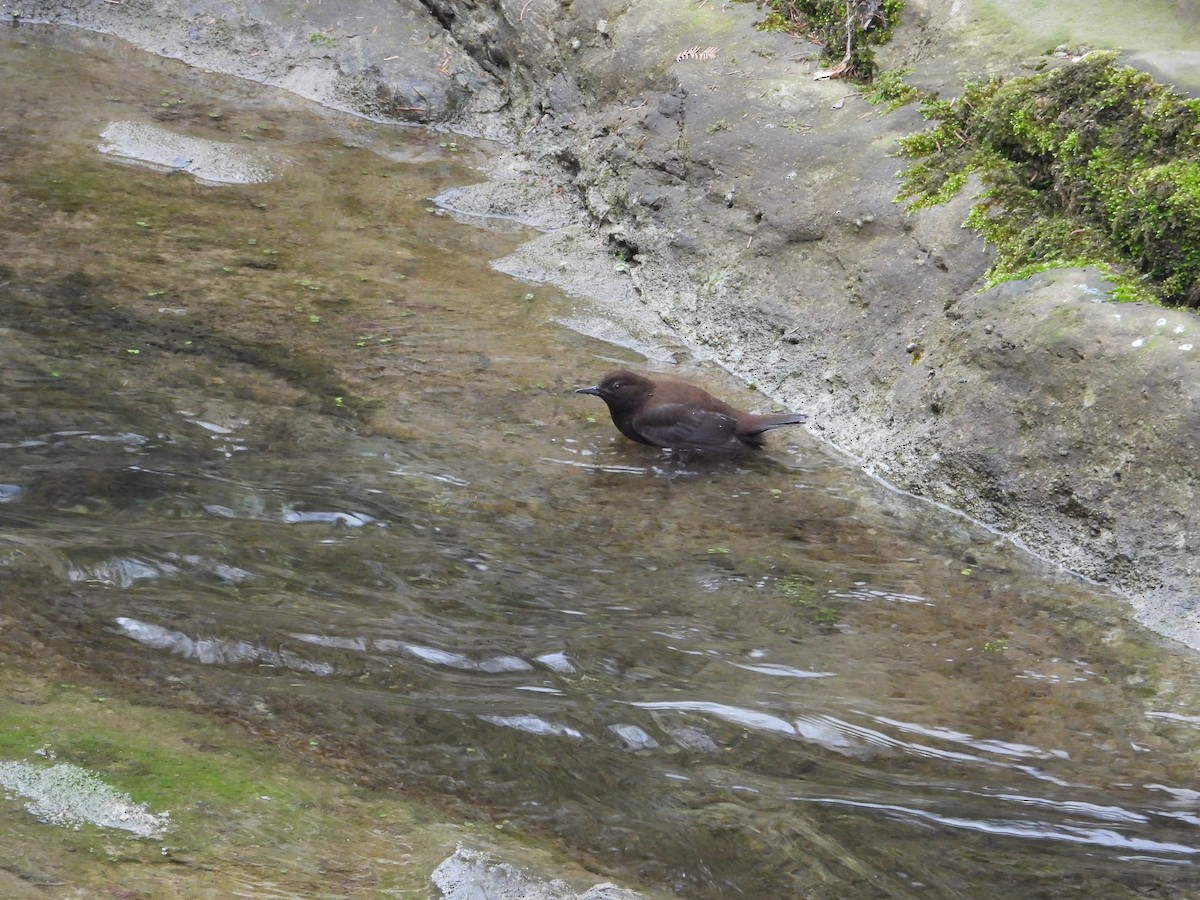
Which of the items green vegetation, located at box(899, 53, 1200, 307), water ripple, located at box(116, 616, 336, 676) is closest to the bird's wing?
green vegetation, located at box(899, 53, 1200, 307)

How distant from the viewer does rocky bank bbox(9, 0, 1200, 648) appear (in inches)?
216

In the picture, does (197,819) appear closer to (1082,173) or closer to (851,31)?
(1082,173)

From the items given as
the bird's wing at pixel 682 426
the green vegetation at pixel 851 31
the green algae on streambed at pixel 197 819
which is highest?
the green vegetation at pixel 851 31

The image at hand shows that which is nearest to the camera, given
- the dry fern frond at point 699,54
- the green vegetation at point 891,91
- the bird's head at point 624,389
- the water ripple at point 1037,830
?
the water ripple at point 1037,830

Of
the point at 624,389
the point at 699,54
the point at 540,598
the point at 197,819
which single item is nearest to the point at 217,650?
the point at 197,819

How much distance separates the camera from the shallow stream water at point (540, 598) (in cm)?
376

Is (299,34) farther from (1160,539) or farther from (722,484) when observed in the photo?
(1160,539)

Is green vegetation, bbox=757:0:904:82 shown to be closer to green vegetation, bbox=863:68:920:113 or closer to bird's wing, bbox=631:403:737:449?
green vegetation, bbox=863:68:920:113

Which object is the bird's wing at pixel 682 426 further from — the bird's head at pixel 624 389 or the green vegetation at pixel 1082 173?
the green vegetation at pixel 1082 173

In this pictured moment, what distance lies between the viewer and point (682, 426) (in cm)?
630

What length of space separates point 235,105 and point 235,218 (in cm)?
260

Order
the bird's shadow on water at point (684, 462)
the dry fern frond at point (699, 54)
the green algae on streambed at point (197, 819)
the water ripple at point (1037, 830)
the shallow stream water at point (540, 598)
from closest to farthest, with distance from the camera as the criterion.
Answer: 1. the green algae on streambed at point (197, 819)
2. the water ripple at point (1037, 830)
3. the shallow stream water at point (540, 598)
4. the bird's shadow on water at point (684, 462)
5. the dry fern frond at point (699, 54)

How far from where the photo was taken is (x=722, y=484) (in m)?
6.16

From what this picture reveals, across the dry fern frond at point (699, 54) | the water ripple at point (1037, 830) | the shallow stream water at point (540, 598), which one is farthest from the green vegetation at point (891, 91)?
the water ripple at point (1037, 830)
